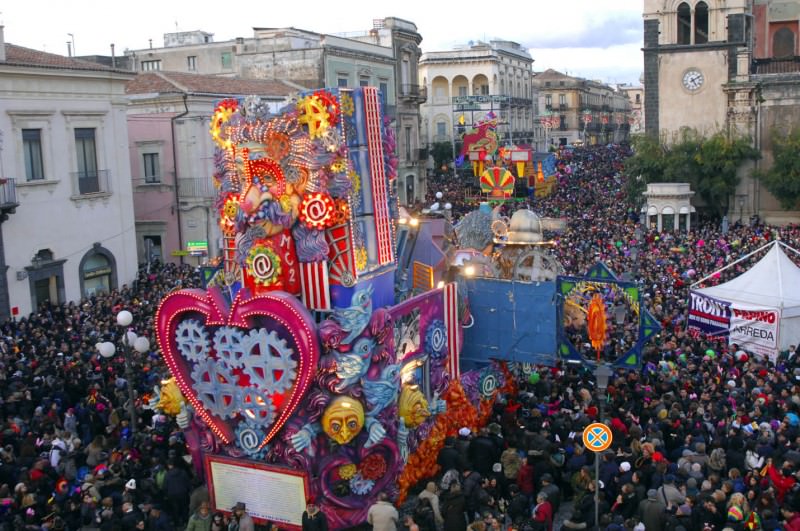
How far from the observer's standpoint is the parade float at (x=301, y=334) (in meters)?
12.1

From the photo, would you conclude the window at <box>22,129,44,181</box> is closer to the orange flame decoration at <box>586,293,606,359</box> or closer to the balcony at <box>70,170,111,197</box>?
the balcony at <box>70,170,111,197</box>

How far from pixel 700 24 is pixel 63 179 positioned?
31.2m

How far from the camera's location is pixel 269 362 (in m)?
12.2

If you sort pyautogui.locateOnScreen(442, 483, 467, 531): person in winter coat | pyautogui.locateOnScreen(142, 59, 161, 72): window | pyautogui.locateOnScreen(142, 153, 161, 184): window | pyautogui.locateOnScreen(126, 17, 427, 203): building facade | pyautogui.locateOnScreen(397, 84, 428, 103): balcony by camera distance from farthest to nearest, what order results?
1. pyautogui.locateOnScreen(397, 84, 428, 103): balcony
2. pyautogui.locateOnScreen(142, 59, 161, 72): window
3. pyautogui.locateOnScreen(126, 17, 427, 203): building facade
4. pyautogui.locateOnScreen(142, 153, 161, 184): window
5. pyautogui.locateOnScreen(442, 483, 467, 531): person in winter coat

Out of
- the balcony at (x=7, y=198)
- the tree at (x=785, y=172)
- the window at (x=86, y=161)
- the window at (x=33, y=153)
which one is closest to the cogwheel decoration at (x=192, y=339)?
the balcony at (x=7, y=198)

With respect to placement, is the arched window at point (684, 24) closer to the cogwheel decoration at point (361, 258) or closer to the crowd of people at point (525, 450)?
the crowd of people at point (525, 450)

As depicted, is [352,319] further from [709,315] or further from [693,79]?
[693,79]

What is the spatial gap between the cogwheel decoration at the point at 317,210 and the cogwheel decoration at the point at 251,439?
9.56 feet

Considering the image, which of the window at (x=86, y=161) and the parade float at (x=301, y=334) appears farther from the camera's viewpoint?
the window at (x=86, y=161)

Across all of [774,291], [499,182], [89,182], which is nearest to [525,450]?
[774,291]

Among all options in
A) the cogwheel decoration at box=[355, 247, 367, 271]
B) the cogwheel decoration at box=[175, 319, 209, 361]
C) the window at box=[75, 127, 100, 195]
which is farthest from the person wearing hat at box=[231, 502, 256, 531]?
the window at box=[75, 127, 100, 195]

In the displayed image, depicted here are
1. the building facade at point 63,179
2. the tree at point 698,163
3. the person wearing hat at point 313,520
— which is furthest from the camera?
the tree at point 698,163

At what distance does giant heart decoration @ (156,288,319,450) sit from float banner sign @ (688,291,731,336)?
10.2 m

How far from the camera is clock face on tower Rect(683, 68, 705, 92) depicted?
4103cm
